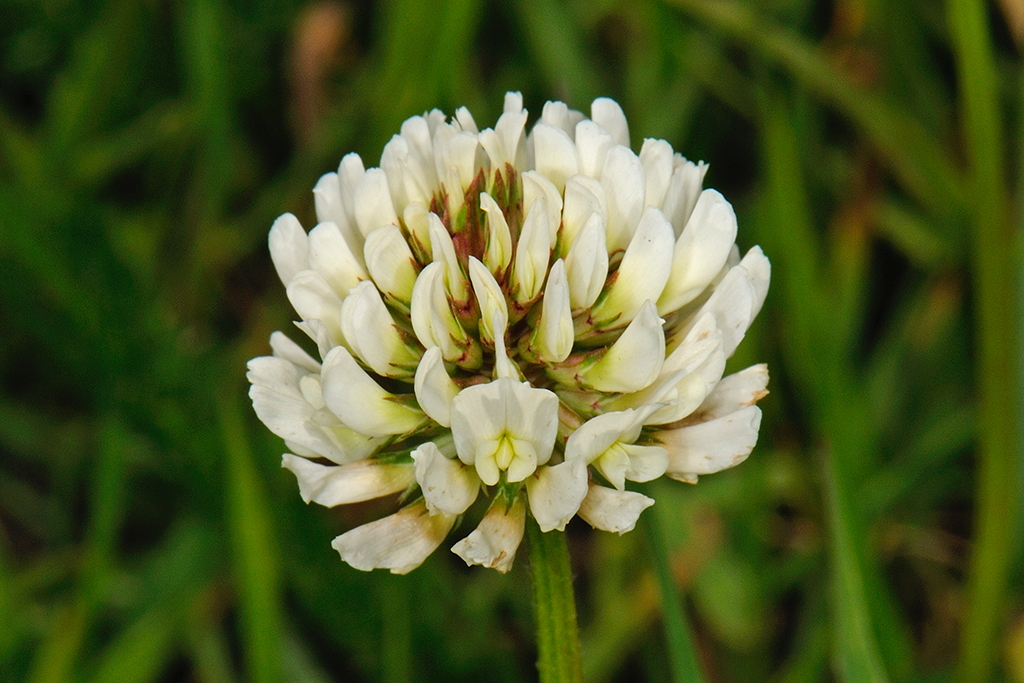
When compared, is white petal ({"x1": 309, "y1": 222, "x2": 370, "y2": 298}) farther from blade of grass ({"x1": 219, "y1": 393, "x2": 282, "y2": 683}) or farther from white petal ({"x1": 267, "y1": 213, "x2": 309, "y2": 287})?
blade of grass ({"x1": 219, "y1": 393, "x2": 282, "y2": 683})

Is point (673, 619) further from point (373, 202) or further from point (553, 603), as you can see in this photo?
point (373, 202)

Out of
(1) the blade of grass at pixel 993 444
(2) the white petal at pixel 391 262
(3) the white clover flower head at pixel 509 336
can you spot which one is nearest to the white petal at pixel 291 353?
(3) the white clover flower head at pixel 509 336

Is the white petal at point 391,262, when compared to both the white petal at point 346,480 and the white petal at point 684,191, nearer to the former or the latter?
the white petal at point 346,480

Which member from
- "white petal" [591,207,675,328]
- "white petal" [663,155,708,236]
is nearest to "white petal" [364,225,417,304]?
"white petal" [591,207,675,328]

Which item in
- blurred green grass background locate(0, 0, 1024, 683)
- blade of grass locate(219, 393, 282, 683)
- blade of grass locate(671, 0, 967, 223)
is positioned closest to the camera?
blade of grass locate(219, 393, 282, 683)

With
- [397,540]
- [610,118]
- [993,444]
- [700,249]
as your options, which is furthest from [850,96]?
[397,540]

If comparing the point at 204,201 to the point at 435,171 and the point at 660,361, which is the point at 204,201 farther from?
the point at 660,361

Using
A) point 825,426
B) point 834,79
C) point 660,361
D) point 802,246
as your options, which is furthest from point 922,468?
point 660,361
